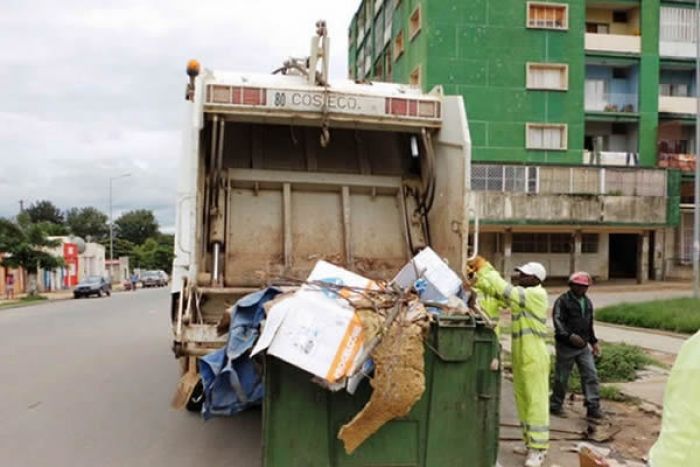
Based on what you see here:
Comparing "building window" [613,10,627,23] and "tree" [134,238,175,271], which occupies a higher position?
"building window" [613,10,627,23]

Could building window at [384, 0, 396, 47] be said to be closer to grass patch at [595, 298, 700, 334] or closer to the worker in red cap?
grass patch at [595, 298, 700, 334]

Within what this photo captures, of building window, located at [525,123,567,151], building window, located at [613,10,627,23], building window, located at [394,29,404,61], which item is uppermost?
building window, located at [613,10,627,23]

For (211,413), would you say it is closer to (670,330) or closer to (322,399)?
(322,399)

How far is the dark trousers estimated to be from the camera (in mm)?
6051

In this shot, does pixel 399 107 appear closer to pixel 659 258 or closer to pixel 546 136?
pixel 546 136

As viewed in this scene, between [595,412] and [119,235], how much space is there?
92.1 m

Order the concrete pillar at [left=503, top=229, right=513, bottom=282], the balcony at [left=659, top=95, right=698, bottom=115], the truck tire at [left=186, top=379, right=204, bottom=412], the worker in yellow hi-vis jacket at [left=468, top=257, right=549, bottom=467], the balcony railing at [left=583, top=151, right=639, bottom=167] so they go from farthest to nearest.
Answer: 1. the balcony at [left=659, top=95, right=698, bottom=115]
2. the balcony railing at [left=583, top=151, right=639, bottom=167]
3. the concrete pillar at [left=503, top=229, right=513, bottom=282]
4. the truck tire at [left=186, top=379, right=204, bottom=412]
5. the worker in yellow hi-vis jacket at [left=468, top=257, right=549, bottom=467]

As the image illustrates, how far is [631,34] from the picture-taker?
32.4 meters

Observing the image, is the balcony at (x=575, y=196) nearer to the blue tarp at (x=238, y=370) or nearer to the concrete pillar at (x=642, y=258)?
the concrete pillar at (x=642, y=258)

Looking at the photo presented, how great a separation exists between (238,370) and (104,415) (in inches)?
127

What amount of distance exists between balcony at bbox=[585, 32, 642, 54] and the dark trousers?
1091 inches

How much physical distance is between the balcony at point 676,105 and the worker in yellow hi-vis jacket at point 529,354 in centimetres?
3038

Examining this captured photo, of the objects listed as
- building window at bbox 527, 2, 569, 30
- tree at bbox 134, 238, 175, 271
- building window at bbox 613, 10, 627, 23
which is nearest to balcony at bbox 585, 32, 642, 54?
building window at bbox 527, 2, 569, 30

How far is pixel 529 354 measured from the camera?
500 cm
